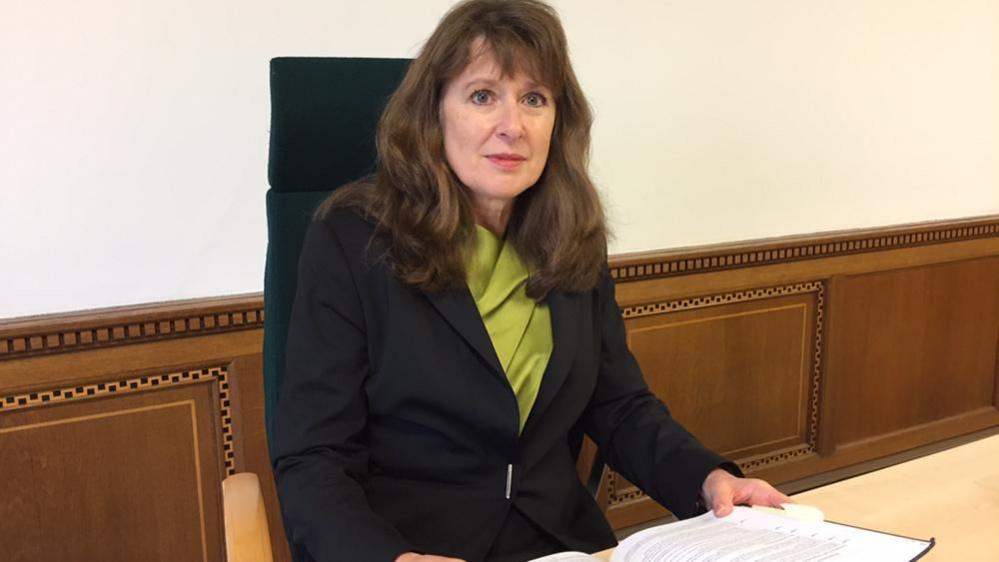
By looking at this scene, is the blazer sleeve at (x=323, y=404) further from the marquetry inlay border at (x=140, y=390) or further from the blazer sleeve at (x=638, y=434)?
the marquetry inlay border at (x=140, y=390)

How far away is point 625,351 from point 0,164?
117 centimetres

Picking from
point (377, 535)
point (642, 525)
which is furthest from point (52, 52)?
point (642, 525)

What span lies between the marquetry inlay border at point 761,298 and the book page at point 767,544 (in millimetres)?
1336

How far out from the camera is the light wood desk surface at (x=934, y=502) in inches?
38.2

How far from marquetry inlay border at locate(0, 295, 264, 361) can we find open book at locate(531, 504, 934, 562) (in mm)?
1084

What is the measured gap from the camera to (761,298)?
97.2 inches

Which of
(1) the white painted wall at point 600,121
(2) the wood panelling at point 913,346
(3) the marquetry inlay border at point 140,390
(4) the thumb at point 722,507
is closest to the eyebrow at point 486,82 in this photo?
(4) the thumb at point 722,507

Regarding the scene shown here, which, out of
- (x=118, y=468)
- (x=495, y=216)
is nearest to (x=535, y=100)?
(x=495, y=216)

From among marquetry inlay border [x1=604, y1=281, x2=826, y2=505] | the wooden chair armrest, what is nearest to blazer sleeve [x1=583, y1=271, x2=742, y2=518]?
the wooden chair armrest

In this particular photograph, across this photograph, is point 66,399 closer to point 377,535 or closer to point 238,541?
point 238,541

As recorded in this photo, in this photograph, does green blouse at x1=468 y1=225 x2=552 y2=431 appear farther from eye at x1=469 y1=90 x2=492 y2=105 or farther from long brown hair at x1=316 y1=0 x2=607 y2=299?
eye at x1=469 y1=90 x2=492 y2=105

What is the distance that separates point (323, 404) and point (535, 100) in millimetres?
514

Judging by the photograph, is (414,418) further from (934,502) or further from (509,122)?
(934,502)

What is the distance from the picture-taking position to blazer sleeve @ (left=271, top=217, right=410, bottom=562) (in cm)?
101
